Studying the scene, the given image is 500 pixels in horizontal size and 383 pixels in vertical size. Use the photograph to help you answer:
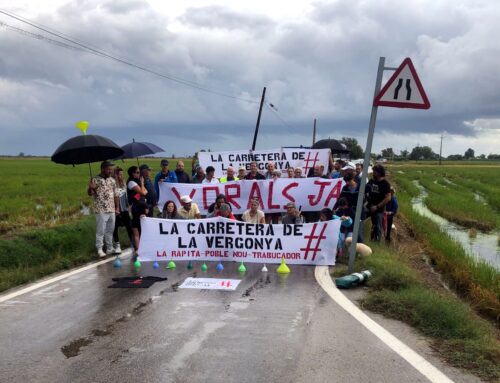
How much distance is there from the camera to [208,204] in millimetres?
12742

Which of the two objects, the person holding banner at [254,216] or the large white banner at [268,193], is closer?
the person holding banner at [254,216]

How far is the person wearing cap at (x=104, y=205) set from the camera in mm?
10383

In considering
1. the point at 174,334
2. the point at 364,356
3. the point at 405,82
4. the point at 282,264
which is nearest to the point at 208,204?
the point at 282,264

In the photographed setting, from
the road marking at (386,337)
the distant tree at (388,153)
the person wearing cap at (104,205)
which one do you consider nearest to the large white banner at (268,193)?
the person wearing cap at (104,205)

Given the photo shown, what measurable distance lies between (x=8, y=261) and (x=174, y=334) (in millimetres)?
5619

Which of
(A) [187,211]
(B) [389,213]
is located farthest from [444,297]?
(A) [187,211]

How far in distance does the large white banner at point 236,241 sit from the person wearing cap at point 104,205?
3.59 ft

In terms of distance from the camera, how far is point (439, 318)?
560 cm

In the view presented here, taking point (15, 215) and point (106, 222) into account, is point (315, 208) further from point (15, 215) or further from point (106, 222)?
point (15, 215)

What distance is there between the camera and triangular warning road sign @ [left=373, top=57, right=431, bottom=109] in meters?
7.29

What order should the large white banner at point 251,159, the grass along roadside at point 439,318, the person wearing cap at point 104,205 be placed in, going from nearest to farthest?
1. the grass along roadside at point 439,318
2. the person wearing cap at point 104,205
3. the large white banner at point 251,159

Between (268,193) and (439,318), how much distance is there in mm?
7215

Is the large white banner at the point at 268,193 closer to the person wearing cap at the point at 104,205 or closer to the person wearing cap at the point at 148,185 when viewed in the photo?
the person wearing cap at the point at 148,185

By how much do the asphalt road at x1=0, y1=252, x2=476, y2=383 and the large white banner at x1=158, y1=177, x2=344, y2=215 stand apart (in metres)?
4.77
